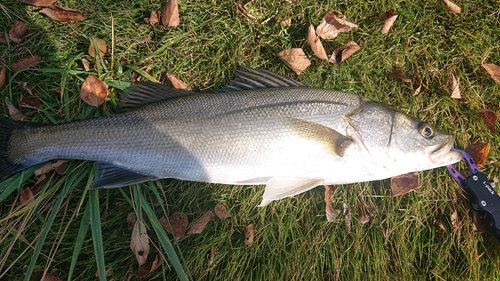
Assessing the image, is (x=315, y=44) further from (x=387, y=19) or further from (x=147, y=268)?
(x=147, y=268)

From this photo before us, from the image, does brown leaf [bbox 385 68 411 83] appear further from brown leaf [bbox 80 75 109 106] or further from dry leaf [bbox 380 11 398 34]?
brown leaf [bbox 80 75 109 106]

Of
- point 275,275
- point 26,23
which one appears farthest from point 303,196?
point 26,23

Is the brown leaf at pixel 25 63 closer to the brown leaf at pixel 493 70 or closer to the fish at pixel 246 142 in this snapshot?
the fish at pixel 246 142

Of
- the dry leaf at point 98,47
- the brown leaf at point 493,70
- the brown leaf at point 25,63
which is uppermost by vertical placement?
the brown leaf at point 493,70

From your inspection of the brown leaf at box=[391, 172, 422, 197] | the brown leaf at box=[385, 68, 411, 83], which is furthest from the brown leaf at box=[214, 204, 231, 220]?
the brown leaf at box=[385, 68, 411, 83]

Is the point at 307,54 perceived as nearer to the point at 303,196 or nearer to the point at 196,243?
the point at 303,196

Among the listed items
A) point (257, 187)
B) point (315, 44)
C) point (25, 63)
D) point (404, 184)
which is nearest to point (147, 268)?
point (257, 187)


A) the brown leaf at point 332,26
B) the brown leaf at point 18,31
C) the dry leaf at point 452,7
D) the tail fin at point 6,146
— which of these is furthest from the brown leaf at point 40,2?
the dry leaf at point 452,7
